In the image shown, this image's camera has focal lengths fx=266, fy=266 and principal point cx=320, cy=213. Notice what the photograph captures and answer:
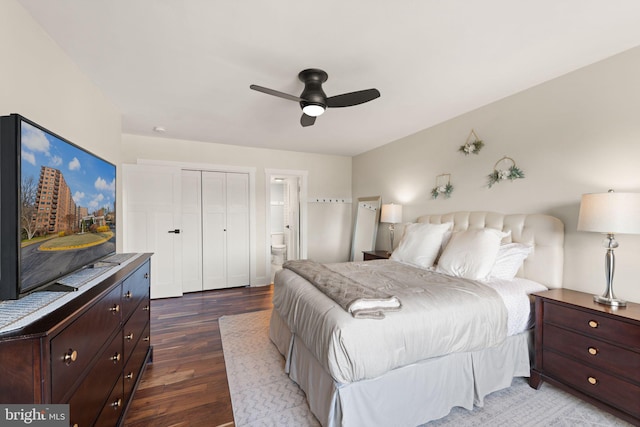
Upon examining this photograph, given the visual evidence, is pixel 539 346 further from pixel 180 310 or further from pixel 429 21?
pixel 180 310

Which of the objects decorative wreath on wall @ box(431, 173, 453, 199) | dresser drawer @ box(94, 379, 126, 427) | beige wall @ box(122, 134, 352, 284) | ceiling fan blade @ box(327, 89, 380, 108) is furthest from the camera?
beige wall @ box(122, 134, 352, 284)

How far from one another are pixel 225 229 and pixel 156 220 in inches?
40.8

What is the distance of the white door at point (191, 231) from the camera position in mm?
4340

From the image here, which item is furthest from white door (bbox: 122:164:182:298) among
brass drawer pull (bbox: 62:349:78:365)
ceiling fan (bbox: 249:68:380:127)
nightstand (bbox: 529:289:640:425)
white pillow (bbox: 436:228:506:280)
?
nightstand (bbox: 529:289:640:425)

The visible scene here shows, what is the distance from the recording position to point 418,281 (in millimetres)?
2234

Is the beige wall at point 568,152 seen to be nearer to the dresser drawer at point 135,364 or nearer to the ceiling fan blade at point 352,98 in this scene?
the ceiling fan blade at point 352,98

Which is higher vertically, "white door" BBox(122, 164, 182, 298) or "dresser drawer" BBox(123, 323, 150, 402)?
"white door" BBox(122, 164, 182, 298)

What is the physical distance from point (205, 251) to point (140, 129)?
6.73ft

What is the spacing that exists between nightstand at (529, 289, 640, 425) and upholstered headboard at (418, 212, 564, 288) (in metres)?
0.22

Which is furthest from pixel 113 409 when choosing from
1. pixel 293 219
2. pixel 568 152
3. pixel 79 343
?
pixel 293 219

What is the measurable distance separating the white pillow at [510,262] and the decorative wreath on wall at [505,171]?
0.71m

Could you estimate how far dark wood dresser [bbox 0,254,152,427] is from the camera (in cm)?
82

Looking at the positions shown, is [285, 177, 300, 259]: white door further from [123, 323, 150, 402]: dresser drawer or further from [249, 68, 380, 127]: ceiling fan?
[123, 323, 150, 402]: dresser drawer

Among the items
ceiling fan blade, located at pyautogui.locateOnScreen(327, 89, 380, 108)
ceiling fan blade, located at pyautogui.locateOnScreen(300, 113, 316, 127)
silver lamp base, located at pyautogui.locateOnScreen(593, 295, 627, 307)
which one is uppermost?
ceiling fan blade, located at pyautogui.locateOnScreen(327, 89, 380, 108)
